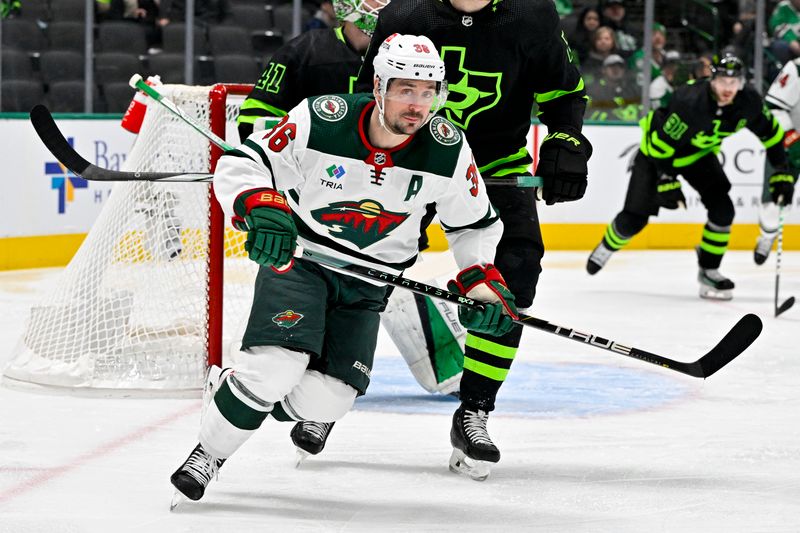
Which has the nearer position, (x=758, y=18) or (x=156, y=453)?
(x=156, y=453)

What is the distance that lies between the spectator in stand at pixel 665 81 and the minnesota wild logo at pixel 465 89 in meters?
4.92

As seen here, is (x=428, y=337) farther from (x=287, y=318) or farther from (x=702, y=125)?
(x=702, y=125)

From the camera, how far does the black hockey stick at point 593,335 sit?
97.1 inches

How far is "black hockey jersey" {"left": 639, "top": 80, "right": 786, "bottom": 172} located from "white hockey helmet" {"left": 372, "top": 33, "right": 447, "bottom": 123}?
348 centimetres

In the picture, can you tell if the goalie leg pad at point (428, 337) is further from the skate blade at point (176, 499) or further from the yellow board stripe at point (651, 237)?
the yellow board stripe at point (651, 237)

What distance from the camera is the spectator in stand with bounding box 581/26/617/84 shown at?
7.58 m

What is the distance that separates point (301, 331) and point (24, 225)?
4071 mm

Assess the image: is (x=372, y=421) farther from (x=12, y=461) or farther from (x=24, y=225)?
(x=24, y=225)

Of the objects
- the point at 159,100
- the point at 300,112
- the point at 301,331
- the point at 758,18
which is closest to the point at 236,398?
the point at 301,331

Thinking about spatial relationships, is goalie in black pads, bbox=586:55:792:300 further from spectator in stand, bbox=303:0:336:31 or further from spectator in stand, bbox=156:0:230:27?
spectator in stand, bbox=156:0:230:27

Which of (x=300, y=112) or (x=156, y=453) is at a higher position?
(x=300, y=112)

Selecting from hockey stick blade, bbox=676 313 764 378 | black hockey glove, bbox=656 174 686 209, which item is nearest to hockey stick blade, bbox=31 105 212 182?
hockey stick blade, bbox=676 313 764 378

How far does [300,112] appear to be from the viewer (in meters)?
2.43

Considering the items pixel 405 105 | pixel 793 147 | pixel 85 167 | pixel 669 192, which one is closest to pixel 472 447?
pixel 405 105
